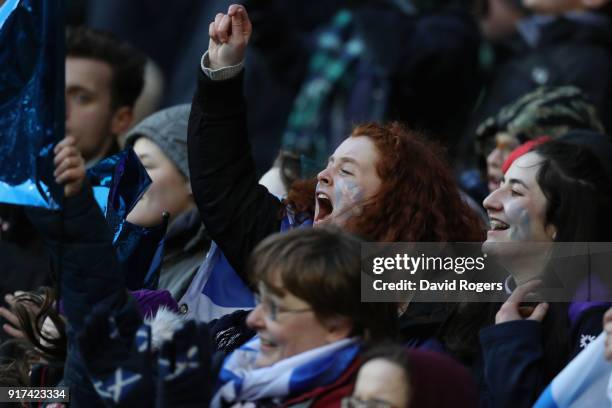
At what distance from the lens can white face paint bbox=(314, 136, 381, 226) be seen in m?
4.05

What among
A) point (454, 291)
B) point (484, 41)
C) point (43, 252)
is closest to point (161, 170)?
point (43, 252)

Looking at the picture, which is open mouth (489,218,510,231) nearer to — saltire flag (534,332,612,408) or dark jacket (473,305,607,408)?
dark jacket (473,305,607,408)

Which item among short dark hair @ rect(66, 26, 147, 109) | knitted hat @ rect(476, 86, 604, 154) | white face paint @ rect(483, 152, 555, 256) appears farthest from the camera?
short dark hair @ rect(66, 26, 147, 109)

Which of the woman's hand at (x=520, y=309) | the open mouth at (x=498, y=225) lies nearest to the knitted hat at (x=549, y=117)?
the open mouth at (x=498, y=225)

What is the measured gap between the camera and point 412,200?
4.07 metres

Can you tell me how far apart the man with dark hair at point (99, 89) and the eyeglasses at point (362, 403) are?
3.08 meters

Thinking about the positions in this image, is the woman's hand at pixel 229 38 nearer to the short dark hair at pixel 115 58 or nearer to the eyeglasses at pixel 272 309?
the eyeglasses at pixel 272 309

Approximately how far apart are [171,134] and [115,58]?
1130 mm

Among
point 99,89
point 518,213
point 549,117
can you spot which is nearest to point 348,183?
point 518,213

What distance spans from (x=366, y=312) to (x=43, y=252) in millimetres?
2442

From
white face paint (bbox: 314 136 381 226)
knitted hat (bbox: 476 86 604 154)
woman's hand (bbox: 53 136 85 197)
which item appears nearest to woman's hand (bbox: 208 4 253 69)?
white face paint (bbox: 314 136 381 226)

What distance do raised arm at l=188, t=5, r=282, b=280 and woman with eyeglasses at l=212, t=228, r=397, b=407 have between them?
84cm

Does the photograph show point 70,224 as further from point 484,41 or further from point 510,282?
point 484,41

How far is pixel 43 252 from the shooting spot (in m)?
5.52
